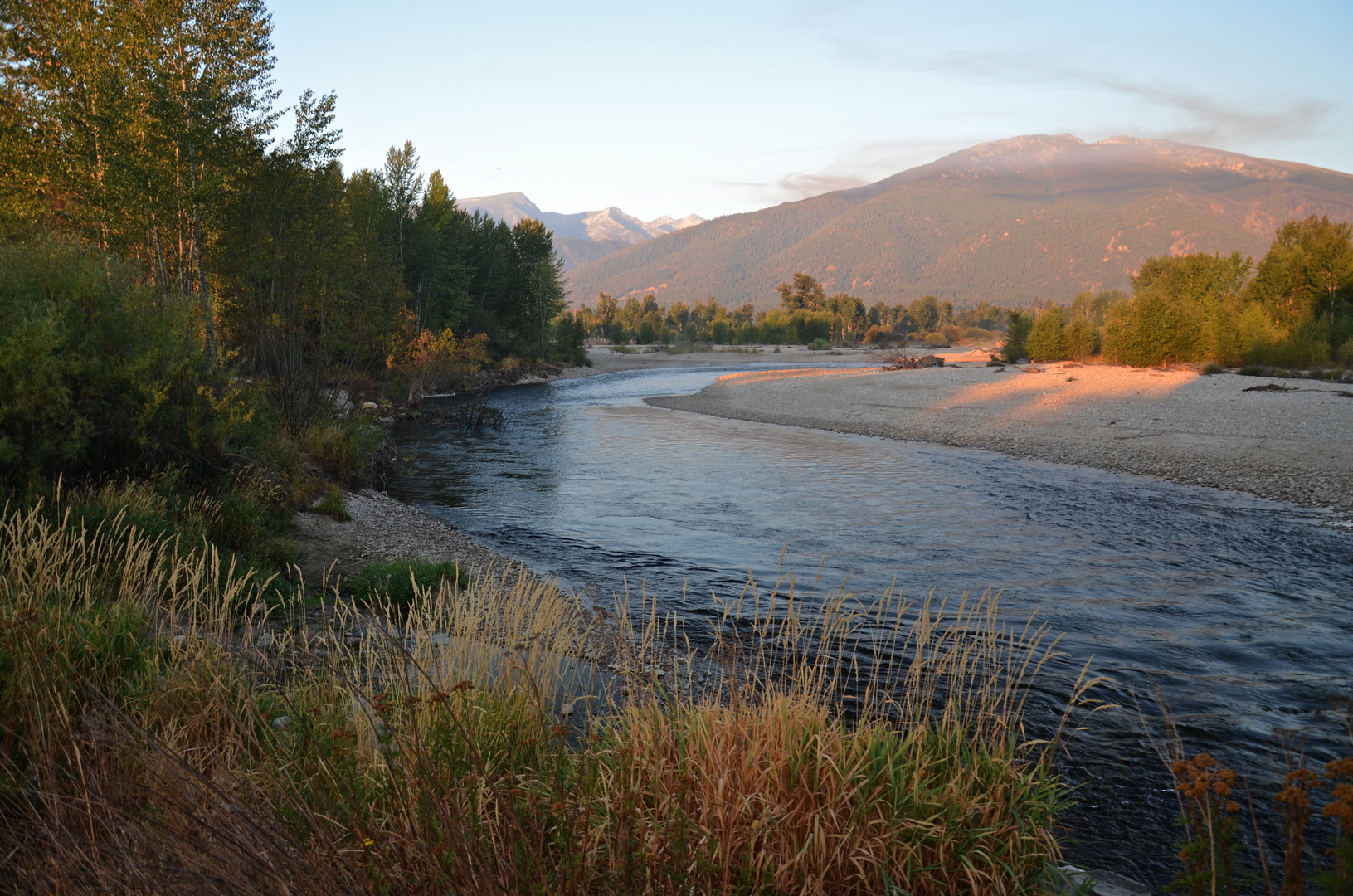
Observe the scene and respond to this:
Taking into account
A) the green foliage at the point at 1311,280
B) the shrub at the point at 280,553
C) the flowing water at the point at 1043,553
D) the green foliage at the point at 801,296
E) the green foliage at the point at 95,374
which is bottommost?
Answer: the flowing water at the point at 1043,553

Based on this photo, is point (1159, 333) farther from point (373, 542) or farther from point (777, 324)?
point (777, 324)

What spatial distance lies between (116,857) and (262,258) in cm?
1545

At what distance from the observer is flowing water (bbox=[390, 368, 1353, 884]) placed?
5.69m

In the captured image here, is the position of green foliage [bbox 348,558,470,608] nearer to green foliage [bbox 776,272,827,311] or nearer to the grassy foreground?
the grassy foreground

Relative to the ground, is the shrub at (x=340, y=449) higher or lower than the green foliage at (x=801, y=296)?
lower

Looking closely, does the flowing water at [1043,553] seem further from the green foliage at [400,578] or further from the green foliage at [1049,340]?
the green foliage at [1049,340]

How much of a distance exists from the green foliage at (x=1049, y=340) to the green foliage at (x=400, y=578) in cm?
4770

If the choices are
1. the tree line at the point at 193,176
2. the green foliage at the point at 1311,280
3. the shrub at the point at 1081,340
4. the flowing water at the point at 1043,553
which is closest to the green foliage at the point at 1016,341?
the shrub at the point at 1081,340

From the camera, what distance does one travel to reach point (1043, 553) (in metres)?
10.9

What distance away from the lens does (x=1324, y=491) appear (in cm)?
1353

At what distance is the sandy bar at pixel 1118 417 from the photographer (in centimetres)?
1566

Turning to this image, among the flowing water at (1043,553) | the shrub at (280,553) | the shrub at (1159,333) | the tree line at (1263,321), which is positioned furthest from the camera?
the shrub at (1159,333)

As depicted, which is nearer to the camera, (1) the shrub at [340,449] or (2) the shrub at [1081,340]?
(1) the shrub at [340,449]

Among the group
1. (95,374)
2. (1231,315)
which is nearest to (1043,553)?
(95,374)
